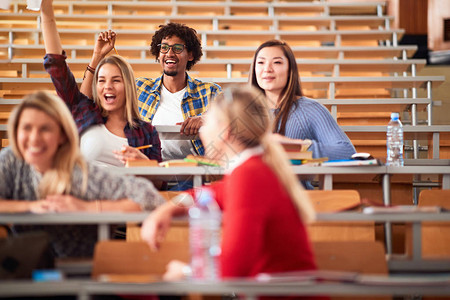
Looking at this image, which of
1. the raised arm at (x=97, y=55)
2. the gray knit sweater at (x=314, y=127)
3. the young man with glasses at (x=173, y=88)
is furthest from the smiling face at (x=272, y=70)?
the raised arm at (x=97, y=55)

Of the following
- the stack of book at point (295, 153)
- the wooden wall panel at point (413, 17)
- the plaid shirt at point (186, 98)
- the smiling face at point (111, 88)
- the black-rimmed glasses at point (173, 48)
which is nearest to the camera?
the stack of book at point (295, 153)

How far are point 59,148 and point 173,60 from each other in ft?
6.10

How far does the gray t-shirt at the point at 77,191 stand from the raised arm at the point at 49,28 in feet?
2.79

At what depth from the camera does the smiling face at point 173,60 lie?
11.8 feet

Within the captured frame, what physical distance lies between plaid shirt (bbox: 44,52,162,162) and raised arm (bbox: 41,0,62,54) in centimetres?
3

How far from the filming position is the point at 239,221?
144 cm

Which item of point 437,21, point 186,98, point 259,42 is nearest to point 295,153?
point 186,98

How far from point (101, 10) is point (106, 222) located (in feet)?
17.2

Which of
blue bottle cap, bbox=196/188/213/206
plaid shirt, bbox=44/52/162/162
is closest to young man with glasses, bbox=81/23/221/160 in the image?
plaid shirt, bbox=44/52/162/162

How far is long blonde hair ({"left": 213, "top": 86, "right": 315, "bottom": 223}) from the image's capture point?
1546mm

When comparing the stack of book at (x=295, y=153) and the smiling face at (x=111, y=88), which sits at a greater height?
the smiling face at (x=111, y=88)

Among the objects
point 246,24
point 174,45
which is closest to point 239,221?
point 174,45

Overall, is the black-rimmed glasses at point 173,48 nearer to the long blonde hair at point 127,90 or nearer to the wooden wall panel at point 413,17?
the long blonde hair at point 127,90

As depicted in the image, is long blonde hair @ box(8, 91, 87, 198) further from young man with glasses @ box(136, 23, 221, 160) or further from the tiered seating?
the tiered seating
